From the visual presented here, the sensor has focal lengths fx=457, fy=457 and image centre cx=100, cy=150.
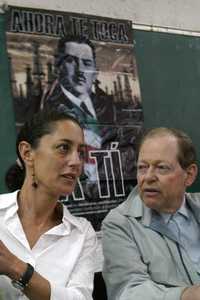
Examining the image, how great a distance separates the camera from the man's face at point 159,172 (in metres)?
1.72

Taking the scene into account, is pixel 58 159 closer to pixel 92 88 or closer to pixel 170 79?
pixel 92 88

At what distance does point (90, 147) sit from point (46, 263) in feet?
2.56

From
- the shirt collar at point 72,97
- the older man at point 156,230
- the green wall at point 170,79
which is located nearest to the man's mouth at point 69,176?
the older man at point 156,230

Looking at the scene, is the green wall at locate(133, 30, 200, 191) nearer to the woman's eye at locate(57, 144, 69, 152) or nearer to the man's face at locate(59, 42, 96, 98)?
the man's face at locate(59, 42, 96, 98)

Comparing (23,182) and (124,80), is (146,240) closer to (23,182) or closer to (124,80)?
(23,182)

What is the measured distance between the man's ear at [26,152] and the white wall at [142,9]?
0.77m

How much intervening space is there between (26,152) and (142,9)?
1.21 m

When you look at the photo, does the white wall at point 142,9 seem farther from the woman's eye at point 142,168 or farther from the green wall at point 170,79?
the woman's eye at point 142,168

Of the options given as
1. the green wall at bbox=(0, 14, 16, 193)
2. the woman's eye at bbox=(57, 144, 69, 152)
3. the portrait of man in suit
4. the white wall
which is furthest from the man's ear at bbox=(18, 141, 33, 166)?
the white wall

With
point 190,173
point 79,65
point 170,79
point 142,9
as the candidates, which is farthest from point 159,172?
point 142,9

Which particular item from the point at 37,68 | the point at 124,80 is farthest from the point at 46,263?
the point at 124,80

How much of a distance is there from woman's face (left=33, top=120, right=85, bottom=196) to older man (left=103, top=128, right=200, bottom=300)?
0.28 metres

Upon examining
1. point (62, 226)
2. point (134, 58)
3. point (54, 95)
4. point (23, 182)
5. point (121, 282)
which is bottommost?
point (121, 282)

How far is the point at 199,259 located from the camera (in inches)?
69.2
